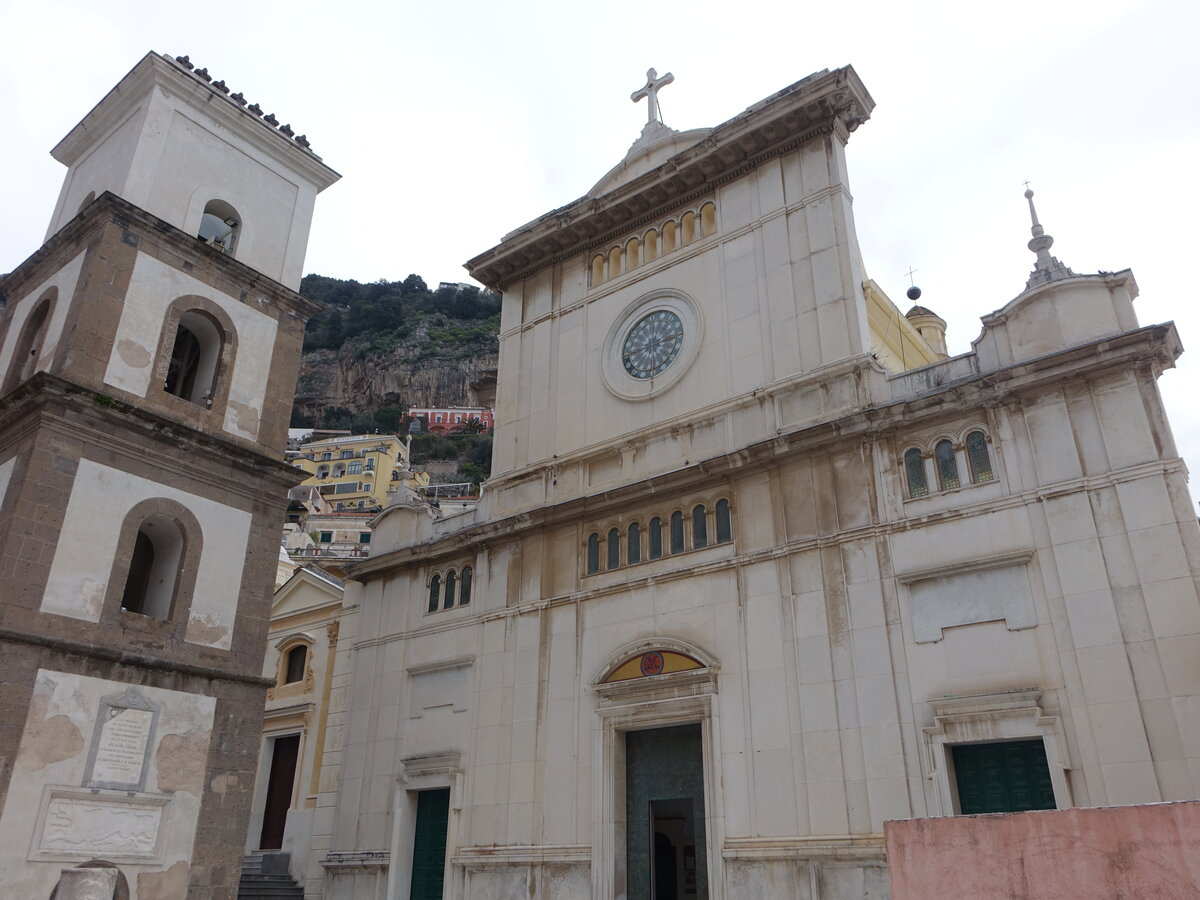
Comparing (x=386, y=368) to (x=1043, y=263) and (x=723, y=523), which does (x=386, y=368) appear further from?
(x=1043, y=263)

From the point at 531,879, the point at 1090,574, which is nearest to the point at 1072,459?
the point at 1090,574

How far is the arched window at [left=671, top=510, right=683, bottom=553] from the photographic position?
708 inches

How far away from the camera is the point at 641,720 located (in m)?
17.0

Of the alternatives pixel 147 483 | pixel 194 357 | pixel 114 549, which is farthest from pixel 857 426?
pixel 194 357

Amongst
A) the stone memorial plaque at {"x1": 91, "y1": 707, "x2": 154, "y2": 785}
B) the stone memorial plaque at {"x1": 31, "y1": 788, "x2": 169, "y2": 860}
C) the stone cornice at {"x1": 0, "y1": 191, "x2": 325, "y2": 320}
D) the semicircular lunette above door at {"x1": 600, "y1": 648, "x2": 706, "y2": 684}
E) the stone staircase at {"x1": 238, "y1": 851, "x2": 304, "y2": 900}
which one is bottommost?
the stone staircase at {"x1": 238, "y1": 851, "x2": 304, "y2": 900}

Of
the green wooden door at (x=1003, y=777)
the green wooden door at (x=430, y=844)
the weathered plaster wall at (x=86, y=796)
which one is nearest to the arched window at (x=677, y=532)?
the green wooden door at (x=1003, y=777)

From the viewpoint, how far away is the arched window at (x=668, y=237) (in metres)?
21.4

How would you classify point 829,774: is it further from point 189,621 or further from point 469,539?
point 189,621

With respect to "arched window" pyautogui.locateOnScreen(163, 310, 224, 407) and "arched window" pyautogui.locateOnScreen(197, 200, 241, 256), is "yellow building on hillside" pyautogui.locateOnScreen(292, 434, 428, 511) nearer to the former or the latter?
"arched window" pyautogui.locateOnScreen(197, 200, 241, 256)

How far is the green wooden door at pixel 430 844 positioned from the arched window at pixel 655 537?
260 inches

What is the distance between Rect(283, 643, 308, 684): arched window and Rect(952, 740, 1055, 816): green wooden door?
16.3m

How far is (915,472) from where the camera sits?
15.6 m

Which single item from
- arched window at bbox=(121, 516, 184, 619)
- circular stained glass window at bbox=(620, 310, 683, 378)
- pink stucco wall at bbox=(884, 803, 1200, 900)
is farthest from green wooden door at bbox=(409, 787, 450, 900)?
pink stucco wall at bbox=(884, 803, 1200, 900)

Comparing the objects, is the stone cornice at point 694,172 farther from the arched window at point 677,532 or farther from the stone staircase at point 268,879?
the stone staircase at point 268,879
